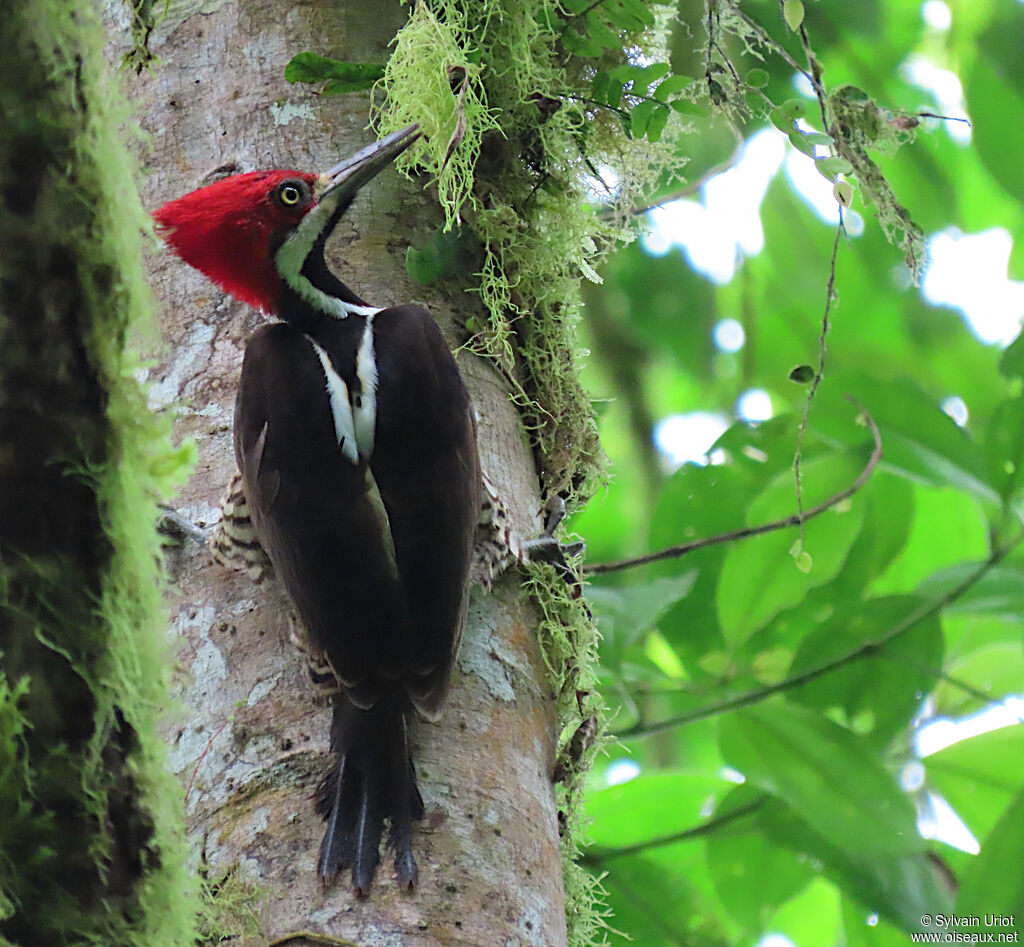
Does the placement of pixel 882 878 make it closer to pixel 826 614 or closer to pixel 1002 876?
pixel 1002 876

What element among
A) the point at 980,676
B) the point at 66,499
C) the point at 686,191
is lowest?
the point at 66,499

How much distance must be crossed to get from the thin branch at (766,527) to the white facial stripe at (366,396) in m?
0.85

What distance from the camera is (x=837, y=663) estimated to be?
10.1 ft

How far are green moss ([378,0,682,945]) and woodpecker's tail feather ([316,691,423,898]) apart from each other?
16.8 inches

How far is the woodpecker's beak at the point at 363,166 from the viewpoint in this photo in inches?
92.8

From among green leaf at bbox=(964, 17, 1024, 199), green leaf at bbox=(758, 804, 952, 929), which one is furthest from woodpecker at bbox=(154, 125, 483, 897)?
green leaf at bbox=(964, 17, 1024, 199)

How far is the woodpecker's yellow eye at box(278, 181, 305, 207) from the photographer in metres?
2.37

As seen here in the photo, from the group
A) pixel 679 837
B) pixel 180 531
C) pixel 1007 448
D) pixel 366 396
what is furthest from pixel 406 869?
pixel 1007 448

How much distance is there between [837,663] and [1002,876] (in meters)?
0.65

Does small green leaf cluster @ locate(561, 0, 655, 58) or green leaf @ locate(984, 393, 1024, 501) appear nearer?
small green leaf cluster @ locate(561, 0, 655, 58)

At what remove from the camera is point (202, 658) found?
2010 millimetres

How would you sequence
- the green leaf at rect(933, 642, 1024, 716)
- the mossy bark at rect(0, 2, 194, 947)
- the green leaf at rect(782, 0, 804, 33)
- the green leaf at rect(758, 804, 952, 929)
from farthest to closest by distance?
the green leaf at rect(933, 642, 1024, 716)
the green leaf at rect(758, 804, 952, 929)
the green leaf at rect(782, 0, 804, 33)
the mossy bark at rect(0, 2, 194, 947)

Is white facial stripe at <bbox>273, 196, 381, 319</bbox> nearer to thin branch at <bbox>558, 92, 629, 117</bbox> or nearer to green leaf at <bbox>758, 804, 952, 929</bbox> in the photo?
thin branch at <bbox>558, 92, 629, 117</bbox>

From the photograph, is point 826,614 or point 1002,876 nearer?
point 1002,876
